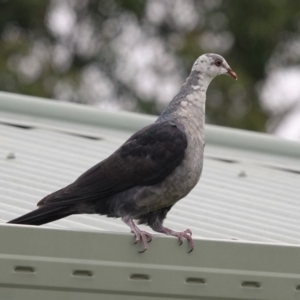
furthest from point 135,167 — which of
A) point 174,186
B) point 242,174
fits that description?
point 242,174

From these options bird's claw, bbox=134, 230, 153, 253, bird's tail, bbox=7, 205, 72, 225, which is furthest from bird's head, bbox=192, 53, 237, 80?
bird's claw, bbox=134, 230, 153, 253

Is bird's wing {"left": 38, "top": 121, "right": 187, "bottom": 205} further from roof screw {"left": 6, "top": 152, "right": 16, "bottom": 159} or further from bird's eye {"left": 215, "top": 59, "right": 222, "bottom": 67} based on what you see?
roof screw {"left": 6, "top": 152, "right": 16, "bottom": 159}

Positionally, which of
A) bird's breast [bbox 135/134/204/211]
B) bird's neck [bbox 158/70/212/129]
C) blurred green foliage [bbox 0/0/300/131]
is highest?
blurred green foliage [bbox 0/0/300/131]

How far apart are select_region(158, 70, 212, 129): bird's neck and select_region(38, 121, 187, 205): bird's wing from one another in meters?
0.10

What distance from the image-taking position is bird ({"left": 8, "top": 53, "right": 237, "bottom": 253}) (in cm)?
539

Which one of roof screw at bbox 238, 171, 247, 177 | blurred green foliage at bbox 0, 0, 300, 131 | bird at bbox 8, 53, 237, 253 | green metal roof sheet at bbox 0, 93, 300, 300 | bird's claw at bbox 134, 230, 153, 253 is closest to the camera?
green metal roof sheet at bbox 0, 93, 300, 300

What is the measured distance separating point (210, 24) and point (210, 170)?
12745 millimetres

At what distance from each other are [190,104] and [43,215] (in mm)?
997

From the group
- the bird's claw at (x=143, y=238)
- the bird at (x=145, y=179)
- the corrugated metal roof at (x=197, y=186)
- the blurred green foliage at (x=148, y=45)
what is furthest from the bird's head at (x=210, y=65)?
the blurred green foliage at (x=148, y=45)

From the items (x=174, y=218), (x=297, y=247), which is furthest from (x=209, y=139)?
(x=297, y=247)

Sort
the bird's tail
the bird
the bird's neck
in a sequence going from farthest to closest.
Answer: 1. the bird's neck
2. the bird
3. the bird's tail

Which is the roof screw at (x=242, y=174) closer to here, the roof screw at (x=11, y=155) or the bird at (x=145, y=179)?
the roof screw at (x=11, y=155)

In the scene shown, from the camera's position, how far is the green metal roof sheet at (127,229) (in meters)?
4.56

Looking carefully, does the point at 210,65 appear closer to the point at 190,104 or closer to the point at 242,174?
the point at 190,104
